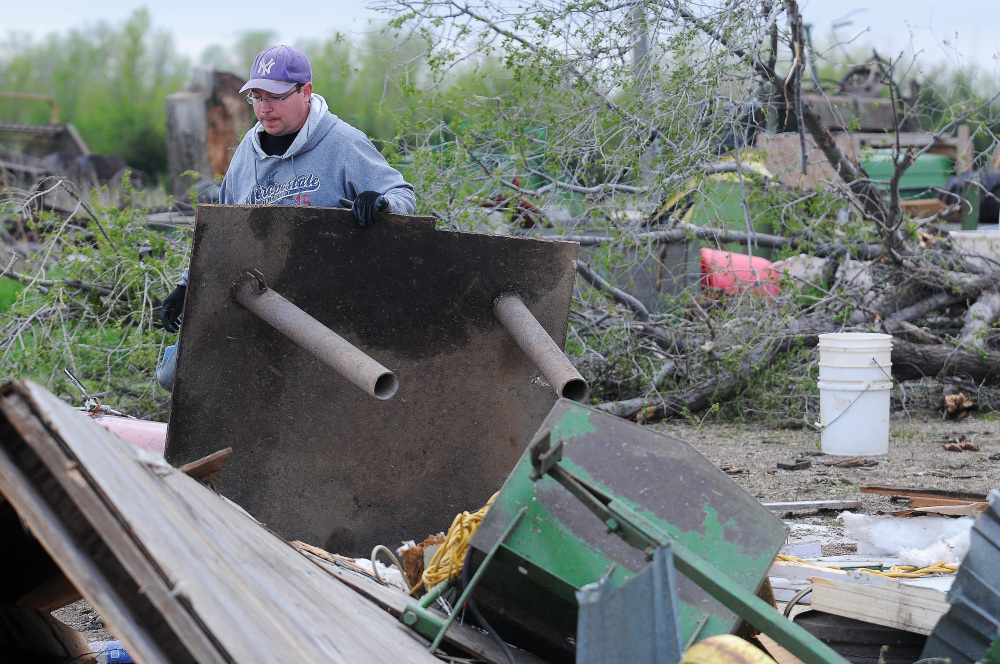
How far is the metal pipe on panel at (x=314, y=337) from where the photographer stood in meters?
2.64

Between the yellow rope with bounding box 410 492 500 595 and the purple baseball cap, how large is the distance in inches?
75.6

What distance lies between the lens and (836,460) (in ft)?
17.4

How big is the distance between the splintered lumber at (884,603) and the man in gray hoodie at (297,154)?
1957mm

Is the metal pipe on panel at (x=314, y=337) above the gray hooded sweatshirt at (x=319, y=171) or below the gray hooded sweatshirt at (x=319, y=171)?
below

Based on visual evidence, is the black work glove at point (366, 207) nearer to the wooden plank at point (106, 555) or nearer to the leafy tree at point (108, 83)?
the wooden plank at point (106, 555)

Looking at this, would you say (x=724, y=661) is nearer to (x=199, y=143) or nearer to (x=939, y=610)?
(x=939, y=610)

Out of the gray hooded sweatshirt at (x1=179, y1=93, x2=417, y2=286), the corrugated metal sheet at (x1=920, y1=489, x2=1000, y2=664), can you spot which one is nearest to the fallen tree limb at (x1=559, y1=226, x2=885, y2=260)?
the gray hooded sweatshirt at (x1=179, y1=93, x2=417, y2=286)

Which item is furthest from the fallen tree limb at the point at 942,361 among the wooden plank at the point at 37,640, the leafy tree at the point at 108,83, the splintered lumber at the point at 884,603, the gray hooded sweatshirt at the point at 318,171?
the leafy tree at the point at 108,83

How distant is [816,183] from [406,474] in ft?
12.9

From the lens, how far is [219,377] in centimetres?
321

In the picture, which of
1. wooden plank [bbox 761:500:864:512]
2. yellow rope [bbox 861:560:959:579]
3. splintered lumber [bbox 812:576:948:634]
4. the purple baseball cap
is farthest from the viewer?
wooden plank [bbox 761:500:864:512]

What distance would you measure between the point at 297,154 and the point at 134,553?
250cm

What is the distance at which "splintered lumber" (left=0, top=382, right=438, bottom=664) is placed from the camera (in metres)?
1.40

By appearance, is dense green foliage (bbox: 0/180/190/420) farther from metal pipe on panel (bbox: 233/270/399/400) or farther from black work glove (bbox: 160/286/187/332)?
metal pipe on panel (bbox: 233/270/399/400)
